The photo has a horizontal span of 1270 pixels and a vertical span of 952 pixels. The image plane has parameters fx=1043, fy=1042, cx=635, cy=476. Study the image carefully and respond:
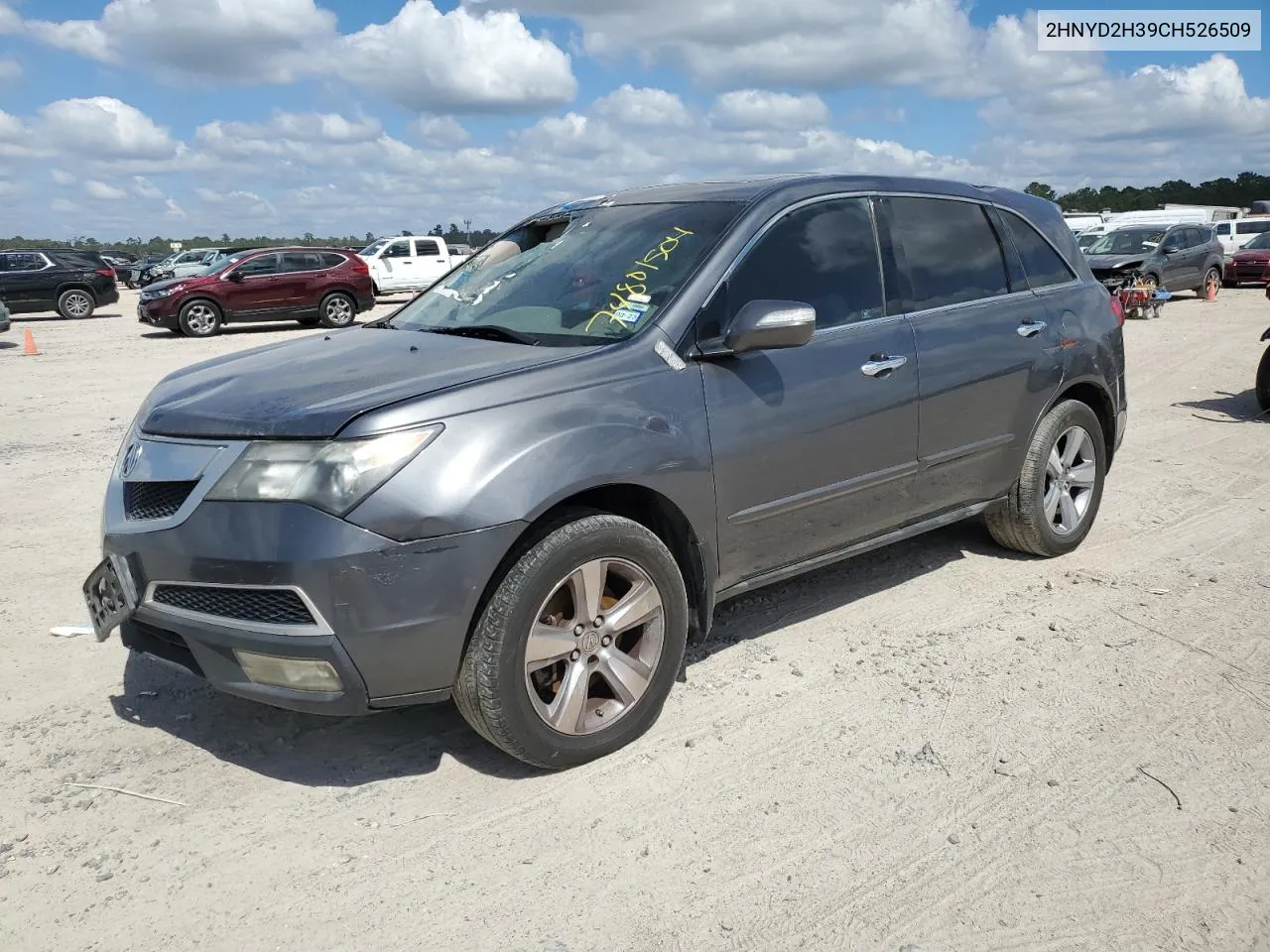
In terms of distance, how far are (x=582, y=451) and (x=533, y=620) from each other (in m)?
0.54

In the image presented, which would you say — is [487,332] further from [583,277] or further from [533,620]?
[533,620]

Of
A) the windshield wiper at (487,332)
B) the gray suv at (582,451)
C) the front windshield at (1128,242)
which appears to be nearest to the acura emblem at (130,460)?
the gray suv at (582,451)

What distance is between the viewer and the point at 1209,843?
292 centimetres

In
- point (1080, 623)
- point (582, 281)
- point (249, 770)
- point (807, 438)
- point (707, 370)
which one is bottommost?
point (1080, 623)

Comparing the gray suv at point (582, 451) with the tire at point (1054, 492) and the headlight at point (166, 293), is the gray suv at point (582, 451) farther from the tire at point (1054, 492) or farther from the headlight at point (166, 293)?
the headlight at point (166, 293)

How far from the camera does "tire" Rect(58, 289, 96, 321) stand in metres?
25.1

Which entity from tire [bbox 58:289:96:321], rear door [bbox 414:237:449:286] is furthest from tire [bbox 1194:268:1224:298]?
tire [bbox 58:289:96:321]

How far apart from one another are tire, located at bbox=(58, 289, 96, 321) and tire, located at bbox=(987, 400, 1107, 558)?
1006 inches

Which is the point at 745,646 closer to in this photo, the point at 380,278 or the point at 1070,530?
the point at 1070,530

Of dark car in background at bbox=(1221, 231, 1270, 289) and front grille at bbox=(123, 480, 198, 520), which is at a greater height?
front grille at bbox=(123, 480, 198, 520)

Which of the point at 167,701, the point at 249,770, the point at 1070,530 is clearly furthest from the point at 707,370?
the point at 1070,530

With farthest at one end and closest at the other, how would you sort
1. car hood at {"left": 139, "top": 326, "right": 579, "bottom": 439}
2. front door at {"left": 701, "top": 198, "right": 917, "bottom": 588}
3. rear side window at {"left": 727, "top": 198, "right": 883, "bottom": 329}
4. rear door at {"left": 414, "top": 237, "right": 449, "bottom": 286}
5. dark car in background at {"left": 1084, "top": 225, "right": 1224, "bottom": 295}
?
rear door at {"left": 414, "top": 237, "right": 449, "bottom": 286}, dark car in background at {"left": 1084, "top": 225, "right": 1224, "bottom": 295}, rear side window at {"left": 727, "top": 198, "right": 883, "bottom": 329}, front door at {"left": 701, "top": 198, "right": 917, "bottom": 588}, car hood at {"left": 139, "top": 326, "right": 579, "bottom": 439}

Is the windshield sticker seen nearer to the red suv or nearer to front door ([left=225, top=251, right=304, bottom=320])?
the red suv

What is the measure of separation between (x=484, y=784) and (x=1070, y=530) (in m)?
3.52
